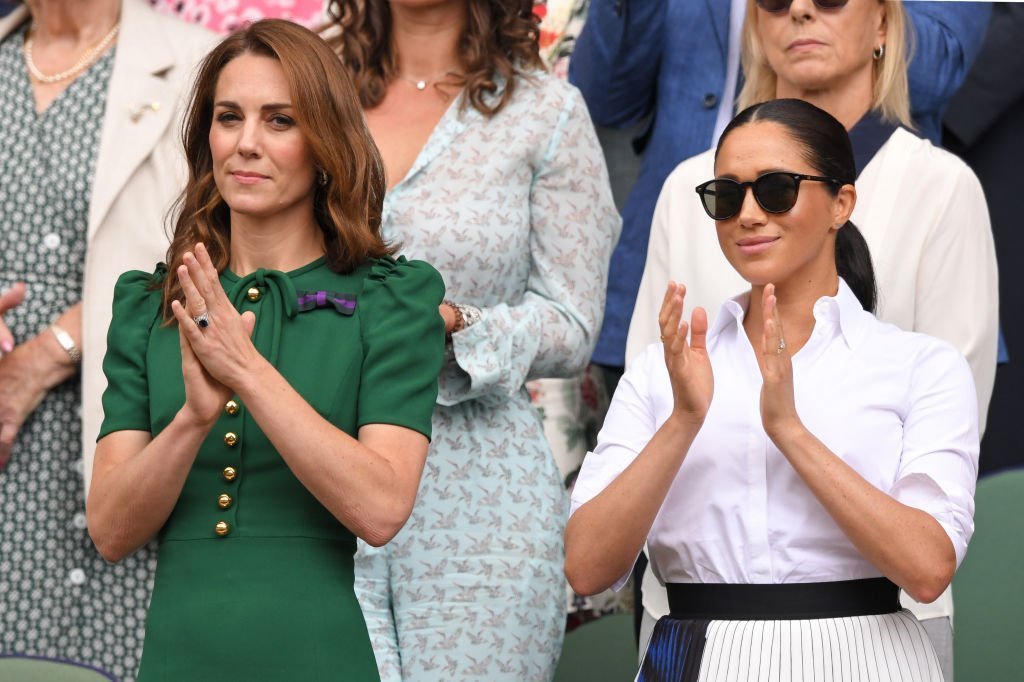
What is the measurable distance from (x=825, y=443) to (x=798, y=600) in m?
0.26

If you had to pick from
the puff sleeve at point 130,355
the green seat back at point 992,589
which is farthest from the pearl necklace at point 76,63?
the green seat back at point 992,589

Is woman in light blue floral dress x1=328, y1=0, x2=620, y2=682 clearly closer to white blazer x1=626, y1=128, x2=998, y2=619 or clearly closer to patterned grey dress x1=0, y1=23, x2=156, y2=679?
white blazer x1=626, y1=128, x2=998, y2=619

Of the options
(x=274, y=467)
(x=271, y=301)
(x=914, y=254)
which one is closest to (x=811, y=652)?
(x=274, y=467)

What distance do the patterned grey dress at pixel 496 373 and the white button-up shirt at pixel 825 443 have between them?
0.58 m

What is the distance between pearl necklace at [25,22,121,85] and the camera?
442cm

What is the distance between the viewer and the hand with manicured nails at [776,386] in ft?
9.21

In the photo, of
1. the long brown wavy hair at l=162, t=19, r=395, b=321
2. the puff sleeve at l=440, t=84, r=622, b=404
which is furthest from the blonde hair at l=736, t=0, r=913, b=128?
the long brown wavy hair at l=162, t=19, r=395, b=321

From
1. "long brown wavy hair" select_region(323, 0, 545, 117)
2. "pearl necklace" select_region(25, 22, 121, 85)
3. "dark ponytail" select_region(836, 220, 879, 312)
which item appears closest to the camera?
"dark ponytail" select_region(836, 220, 879, 312)

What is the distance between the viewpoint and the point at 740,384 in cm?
304

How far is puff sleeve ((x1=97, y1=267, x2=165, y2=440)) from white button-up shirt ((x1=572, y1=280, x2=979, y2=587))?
0.77m

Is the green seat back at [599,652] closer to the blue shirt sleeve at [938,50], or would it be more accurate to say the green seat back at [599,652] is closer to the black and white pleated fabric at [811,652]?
the black and white pleated fabric at [811,652]

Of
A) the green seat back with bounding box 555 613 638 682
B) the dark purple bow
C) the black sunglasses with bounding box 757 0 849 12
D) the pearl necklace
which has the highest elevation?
the black sunglasses with bounding box 757 0 849 12

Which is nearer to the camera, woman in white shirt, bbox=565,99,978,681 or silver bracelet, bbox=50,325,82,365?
woman in white shirt, bbox=565,99,978,681

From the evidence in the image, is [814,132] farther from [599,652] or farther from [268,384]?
[599,652]
